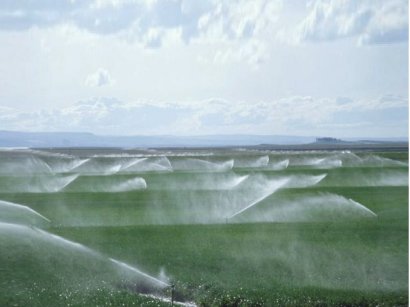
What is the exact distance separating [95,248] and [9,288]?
319 cm

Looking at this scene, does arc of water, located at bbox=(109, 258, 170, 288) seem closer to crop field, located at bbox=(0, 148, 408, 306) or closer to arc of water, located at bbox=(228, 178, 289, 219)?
crop field, located at bbox=(0, 148, 408, 306)

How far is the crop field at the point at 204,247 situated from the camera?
12.6 meters

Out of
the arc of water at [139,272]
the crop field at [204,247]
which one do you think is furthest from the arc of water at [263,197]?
the arc of water at [139,272]

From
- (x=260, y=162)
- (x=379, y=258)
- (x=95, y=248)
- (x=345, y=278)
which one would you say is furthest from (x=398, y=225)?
(x=260, y=162)

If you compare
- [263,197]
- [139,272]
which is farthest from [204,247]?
[263,197]

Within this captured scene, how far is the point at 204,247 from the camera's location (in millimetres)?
15836

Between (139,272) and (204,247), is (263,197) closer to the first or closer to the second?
(204,247)

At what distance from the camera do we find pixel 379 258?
48.5 ft

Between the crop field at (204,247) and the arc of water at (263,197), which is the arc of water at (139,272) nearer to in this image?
the crop field at (204,247)

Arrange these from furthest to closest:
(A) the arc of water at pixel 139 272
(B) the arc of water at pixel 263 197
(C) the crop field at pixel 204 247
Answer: (B) the arc of water at pixel 263 197 → (A) the arc of water at pixel 139 272 → (C) the crop field at pixel 204 247

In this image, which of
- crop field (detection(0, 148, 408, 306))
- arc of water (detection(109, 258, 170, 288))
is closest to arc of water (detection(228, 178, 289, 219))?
crop field (detection(0, 148, 408, 306))

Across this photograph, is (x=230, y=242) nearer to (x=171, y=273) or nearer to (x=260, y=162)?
(x=171, y=273)

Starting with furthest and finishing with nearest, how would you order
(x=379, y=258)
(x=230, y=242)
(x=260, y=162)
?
(x=260, y=162), (x=230, y=242), (x=379, y=258)

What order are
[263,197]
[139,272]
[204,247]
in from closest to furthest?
1. [139,272]
2. [204,247]
3. [263,197]
